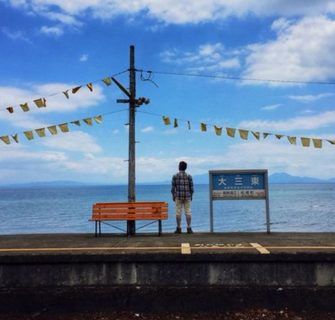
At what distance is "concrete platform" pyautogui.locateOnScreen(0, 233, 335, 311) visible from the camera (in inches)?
332

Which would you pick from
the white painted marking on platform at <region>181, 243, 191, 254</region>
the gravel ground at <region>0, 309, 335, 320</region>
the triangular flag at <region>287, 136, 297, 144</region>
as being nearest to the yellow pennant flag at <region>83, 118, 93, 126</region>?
the white painted marking on platform at <region>181, 243, 191, 254</region>

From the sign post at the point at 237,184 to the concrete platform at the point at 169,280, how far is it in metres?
4.13

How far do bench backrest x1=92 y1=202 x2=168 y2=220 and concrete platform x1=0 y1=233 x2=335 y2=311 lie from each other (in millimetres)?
3459

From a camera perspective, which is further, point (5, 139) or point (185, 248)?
A: point (5, 139)

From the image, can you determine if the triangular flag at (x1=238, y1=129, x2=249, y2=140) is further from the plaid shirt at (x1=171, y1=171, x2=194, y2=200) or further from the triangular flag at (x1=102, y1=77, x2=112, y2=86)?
the triangular flag at (x1=102, y1=77, x2=112, y2=86)

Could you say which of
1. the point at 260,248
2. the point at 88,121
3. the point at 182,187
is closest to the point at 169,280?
the point at 260,248

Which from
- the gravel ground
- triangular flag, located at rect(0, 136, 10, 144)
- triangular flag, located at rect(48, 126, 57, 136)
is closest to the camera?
the gravel ground

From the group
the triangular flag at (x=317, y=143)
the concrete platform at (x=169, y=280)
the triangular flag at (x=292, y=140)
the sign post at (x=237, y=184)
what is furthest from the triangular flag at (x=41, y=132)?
the triangular flag at (x=317, y=143)

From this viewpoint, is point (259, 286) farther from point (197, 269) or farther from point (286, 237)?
point (286, 237)

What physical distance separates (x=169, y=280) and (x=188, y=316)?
0.77 meters

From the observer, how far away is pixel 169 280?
28.7ft

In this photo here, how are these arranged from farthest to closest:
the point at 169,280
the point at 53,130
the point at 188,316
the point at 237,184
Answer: the point at 53,130 < the point at 237,184 < the point at 169,280 < the point at 188,316

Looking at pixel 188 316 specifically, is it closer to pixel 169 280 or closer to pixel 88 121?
pixel 169 280

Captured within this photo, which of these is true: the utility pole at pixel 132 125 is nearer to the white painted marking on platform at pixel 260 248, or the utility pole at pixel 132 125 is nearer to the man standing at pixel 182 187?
the man standing at pixel 182 187
